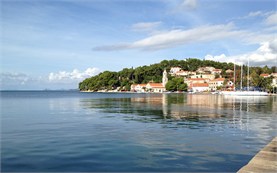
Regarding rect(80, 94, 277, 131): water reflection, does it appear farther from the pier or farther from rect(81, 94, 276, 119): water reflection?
the pier

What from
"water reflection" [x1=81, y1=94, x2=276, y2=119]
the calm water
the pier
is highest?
the pier

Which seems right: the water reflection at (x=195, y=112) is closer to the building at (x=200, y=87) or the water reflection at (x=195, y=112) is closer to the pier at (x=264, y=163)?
the pier at (x=264, y=163)

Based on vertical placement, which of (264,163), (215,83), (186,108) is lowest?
(186,108)

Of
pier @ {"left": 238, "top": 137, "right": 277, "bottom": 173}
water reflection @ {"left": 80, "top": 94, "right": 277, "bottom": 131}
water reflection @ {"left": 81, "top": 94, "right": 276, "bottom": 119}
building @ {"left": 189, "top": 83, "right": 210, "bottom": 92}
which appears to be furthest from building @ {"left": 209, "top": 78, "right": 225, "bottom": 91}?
pier @ {"left": 238, "top": 137, "right": 277, "bottom": 173}

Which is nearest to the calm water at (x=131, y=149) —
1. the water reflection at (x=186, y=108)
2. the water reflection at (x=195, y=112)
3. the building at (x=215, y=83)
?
the water reflection at (x=195, y=112)

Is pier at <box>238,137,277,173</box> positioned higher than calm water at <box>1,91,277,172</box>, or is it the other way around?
pier at <box>238,137,277,173</box>

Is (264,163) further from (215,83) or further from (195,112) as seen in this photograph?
(215,83)

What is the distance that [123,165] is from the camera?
1122 cm

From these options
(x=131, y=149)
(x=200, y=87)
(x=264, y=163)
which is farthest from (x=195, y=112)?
(x=200, y=87)

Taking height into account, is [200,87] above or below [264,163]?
above

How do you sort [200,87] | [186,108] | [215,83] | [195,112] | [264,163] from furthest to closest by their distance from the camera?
1. [215,83]
2. [200,87]
3. [186,108]
4. [195,112]
5. [264,163]

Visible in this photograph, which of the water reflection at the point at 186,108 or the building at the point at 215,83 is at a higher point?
the building at the point at 215,83

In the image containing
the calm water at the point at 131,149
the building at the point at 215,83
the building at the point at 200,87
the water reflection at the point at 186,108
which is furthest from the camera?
Result: the building at the point at 200,87

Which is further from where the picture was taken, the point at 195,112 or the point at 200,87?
the point at 200,87
